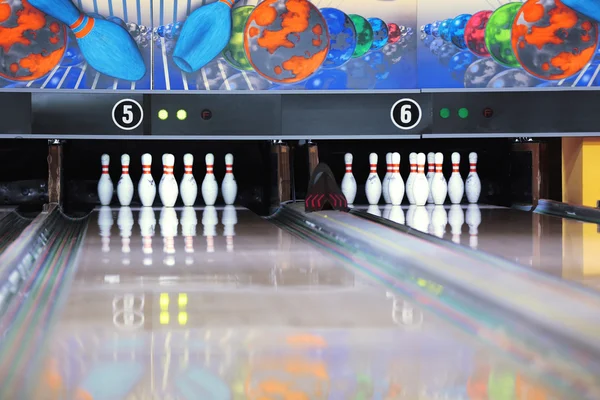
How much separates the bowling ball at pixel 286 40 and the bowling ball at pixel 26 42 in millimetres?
845

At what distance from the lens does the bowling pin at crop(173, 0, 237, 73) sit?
11.6 feet

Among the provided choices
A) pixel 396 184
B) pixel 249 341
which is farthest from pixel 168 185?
pixel 249 341

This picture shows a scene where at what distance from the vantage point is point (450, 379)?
0.88m

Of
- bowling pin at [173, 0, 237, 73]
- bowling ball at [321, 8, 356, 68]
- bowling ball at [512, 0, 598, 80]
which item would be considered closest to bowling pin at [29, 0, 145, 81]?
bowling pin at [173, 0, 237, 73]

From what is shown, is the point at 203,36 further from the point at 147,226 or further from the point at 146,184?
the point at 147,226

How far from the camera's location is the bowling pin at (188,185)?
379 centimetres

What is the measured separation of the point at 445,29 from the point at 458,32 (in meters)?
0.06

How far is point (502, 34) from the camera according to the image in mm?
3619

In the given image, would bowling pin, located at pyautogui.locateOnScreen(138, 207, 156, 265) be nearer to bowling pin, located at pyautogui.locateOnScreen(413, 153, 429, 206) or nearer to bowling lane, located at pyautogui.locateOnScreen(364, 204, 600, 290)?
bowling lane, located at pyautogui.locateOnScreen(364, 204, 600, 290)

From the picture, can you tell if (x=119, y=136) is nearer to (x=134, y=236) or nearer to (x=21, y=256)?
(x=134, y=236)

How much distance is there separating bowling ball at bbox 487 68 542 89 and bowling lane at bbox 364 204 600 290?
0.56m

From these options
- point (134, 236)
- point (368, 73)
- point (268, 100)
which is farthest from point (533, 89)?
point (134, 236)

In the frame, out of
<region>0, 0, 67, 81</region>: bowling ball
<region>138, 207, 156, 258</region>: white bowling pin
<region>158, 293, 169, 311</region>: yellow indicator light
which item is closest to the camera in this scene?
<region>158, 293, 169, 311</region>: yellow indicator light

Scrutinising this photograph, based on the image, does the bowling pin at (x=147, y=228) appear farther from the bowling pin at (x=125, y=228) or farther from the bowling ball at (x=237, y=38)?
the bowling ball at (x=237, y=38)
